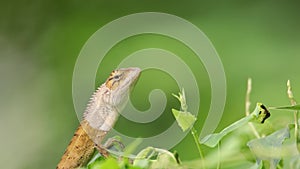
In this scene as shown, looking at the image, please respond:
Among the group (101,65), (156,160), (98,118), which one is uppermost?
(156,160)

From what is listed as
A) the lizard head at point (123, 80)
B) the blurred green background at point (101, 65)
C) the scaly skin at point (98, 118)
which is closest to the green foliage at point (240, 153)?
the scaly skin at point (98, 118)

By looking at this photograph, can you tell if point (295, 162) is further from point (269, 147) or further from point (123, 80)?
point (123, 80)

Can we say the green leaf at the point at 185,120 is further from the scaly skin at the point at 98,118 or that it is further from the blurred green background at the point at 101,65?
the blurred green background at the point at 101,65

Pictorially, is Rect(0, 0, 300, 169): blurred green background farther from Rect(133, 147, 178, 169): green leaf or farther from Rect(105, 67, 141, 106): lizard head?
Rect(133, 147, 178, 169): green leaf

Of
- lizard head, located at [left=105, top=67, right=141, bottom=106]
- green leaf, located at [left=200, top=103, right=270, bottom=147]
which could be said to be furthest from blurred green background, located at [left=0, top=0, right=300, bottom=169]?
green leaf, located at [left=200, top=103, right=270, bottom=147]

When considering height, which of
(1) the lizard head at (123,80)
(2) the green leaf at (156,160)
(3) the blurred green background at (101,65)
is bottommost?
(3) the blurred green background at (101,65)

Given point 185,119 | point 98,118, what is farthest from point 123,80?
point 185,119

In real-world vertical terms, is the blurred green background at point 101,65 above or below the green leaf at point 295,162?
below

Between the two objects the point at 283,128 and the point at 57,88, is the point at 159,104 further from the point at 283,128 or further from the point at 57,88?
the point at 57,88
